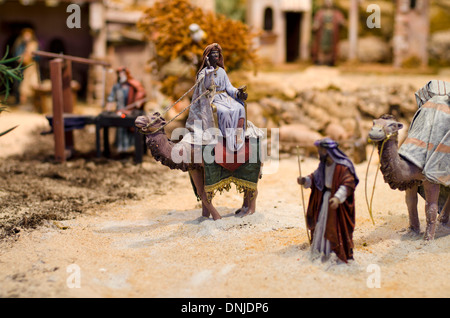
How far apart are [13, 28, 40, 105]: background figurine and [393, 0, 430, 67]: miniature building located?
1081 cm

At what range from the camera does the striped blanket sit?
261 inches

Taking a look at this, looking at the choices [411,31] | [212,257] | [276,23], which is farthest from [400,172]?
[276,23]

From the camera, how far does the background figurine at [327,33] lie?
55.9 feet

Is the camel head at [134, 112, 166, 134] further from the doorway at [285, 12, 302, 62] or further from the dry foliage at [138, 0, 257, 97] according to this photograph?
the doorway at [285, 12, 302, 62]

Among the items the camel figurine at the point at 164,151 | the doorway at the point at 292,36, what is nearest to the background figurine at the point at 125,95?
the camel figurine at the point at 164,151

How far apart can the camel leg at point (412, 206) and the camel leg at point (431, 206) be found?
0.19 metres

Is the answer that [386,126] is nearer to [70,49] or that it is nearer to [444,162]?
[444,162]

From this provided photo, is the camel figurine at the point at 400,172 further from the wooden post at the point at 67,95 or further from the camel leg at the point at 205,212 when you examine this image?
the wooden post at the point at 67,95

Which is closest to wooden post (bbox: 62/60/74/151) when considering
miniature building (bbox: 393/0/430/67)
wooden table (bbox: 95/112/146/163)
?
wooden table (bbox: 95/112/146/163)

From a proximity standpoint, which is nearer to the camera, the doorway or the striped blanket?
the striped blanket

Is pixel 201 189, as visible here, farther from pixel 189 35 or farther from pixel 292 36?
pixel 292 36

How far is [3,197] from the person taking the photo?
8719mm

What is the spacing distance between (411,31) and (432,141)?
37.6ft

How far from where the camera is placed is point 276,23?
704 inches
